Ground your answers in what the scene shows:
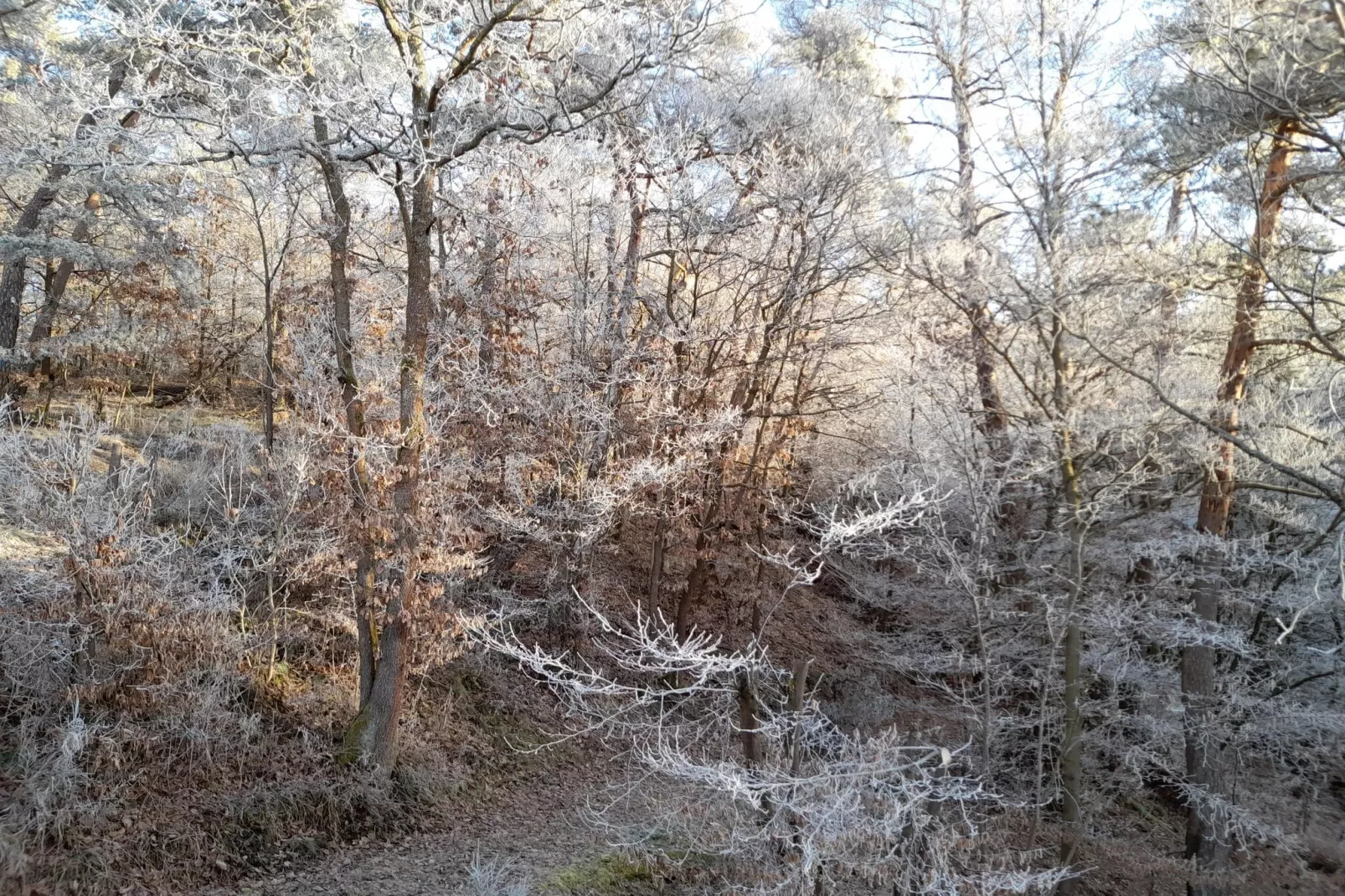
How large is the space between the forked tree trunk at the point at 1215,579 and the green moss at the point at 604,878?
6448mm

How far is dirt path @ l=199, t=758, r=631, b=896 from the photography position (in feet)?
23.0

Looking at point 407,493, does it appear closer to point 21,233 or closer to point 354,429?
point 354,429

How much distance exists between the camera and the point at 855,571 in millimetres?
13883

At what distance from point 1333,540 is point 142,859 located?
40.0ft

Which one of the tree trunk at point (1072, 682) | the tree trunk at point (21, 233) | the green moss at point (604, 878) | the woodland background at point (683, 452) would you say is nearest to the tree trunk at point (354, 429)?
the woodland background at point (683, 452)

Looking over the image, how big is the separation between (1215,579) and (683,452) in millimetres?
6613

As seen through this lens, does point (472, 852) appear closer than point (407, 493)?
Yes

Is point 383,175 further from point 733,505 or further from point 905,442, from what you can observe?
point 733,505

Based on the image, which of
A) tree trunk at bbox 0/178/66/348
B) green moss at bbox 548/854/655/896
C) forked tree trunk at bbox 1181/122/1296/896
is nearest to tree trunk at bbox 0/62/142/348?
tree trunk at bbox 0/178/66/348

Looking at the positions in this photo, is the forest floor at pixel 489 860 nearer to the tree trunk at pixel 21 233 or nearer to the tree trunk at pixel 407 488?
the tree trunk at pixel 407 488

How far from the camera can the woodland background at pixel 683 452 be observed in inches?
275

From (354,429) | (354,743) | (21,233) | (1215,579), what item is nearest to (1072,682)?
(1215,579)

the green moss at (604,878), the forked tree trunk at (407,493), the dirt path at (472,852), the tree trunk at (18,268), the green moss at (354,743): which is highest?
the tree trunk at (18,268)

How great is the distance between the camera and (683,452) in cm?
1131
